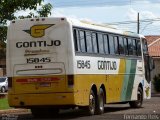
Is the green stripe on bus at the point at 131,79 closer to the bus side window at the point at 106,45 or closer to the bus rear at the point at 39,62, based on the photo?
the bus side window at the point at 106,45

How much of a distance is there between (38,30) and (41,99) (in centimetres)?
236

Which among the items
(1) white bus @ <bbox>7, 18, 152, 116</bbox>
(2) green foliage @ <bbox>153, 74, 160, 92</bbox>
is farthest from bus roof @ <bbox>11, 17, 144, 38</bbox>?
(2) green foliage @ <bbox>153, 74, 160, 92</bbox>

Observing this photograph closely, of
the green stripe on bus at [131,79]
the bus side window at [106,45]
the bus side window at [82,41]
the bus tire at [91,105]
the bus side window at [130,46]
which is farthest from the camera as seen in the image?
the bus side window at [130,46]

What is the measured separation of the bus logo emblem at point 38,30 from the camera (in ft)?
65.7

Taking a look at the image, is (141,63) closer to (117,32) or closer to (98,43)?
(117,32)

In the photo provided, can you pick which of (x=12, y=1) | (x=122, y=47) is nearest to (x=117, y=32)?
(x=122, y=47)

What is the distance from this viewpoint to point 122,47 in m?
24.9

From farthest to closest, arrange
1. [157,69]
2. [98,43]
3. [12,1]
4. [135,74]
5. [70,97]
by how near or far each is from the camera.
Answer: [157,69] → [135,74] → [12,1] → [98,43] → [70,97]

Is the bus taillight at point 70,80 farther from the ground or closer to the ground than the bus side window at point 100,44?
closer to the ground

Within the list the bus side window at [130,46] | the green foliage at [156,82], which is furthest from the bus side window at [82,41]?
the green foliage at [156,82]

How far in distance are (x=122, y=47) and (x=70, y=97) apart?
6.05 meters

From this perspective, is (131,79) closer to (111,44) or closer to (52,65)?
(111,44)

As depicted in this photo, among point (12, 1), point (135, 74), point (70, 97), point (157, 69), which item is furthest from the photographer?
point (157, 69)

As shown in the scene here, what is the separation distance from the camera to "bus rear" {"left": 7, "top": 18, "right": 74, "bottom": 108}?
1969 cm
